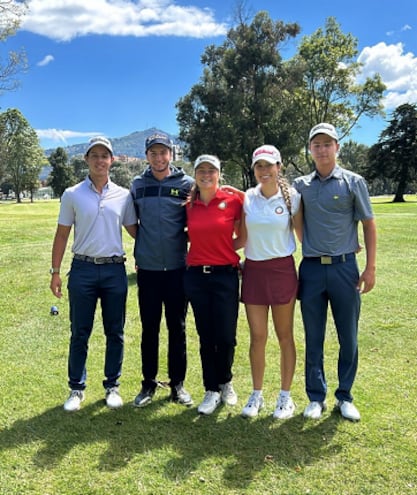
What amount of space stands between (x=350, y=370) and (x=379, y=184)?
9750cm

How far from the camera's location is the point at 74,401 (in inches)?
173

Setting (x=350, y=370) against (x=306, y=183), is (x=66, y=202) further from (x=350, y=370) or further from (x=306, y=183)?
(x=350, y=370)

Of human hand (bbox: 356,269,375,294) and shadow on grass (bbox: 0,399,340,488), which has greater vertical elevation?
human hand (bbox: 356,269,375,294)

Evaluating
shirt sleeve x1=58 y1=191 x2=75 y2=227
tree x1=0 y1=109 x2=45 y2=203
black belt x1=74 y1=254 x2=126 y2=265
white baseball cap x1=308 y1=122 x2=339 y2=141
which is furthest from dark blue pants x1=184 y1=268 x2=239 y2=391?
tree x1=0 y1=109 x2=45 y2=203

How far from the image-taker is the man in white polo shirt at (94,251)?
13.8 ft

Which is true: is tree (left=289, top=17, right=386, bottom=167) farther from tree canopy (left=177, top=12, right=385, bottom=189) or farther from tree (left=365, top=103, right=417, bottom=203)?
tree (left=365, top=103, right=417, bottom=203)

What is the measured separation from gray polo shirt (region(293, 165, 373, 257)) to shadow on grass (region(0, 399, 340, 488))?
156 cm

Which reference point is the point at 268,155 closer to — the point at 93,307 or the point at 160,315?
the point at 160,315

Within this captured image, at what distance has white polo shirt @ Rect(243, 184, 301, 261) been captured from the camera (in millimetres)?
3885

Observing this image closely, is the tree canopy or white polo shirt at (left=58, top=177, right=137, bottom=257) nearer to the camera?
white polo shirt at (left=58, top=177, right=137, bottom=257)

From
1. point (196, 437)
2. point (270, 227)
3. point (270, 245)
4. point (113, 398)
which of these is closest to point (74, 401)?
point (113, 398)

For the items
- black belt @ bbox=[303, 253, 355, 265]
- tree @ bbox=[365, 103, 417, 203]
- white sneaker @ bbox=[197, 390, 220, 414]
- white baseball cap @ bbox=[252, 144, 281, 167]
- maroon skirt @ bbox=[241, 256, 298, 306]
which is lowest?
white sneaker @ bbox=[197, 390, 220, 414]

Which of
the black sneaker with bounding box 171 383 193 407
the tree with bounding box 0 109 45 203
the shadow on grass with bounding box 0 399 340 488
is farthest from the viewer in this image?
the tree with bounding box 0 109 45 203

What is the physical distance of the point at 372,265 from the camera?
4.00 m
